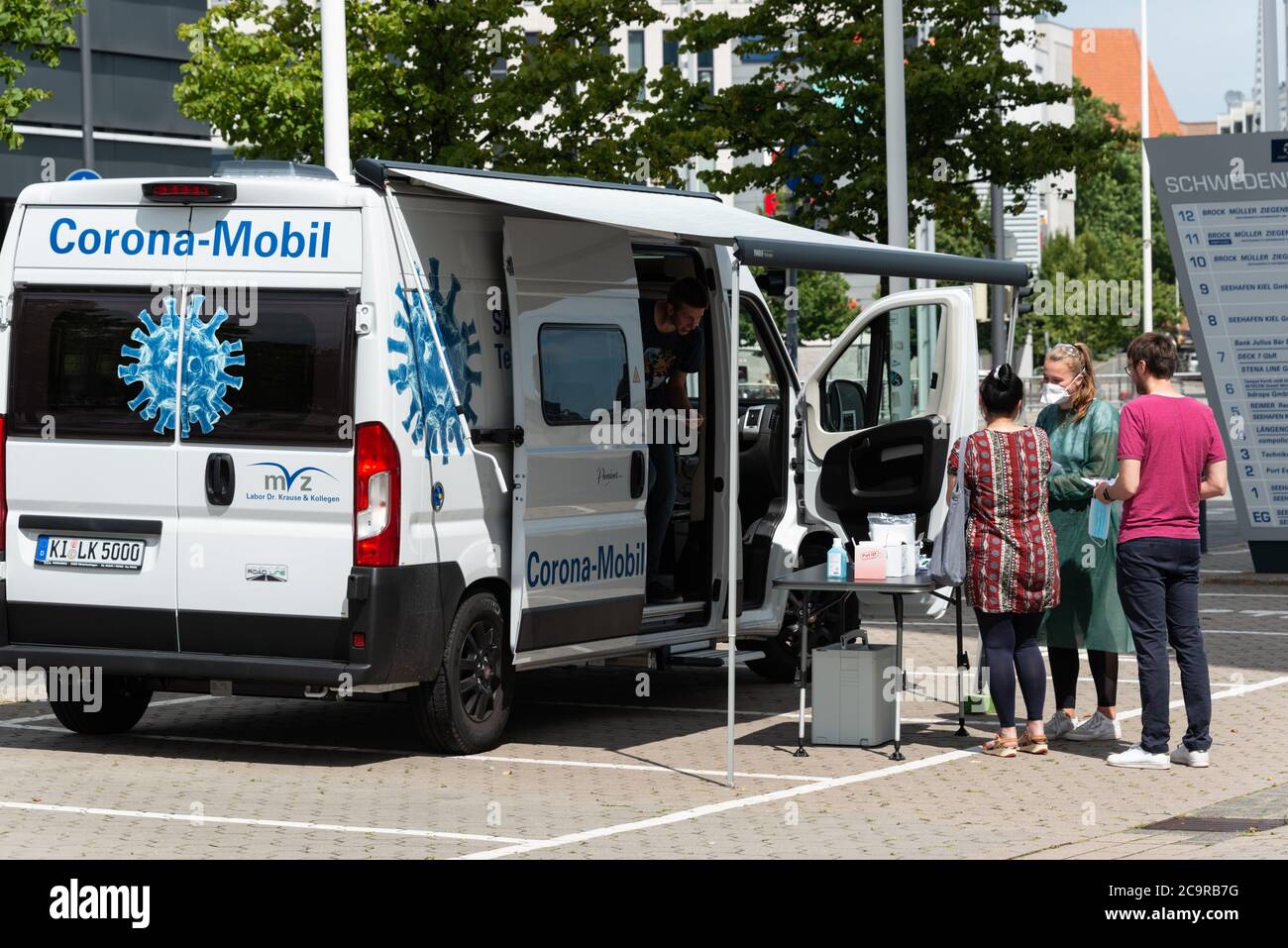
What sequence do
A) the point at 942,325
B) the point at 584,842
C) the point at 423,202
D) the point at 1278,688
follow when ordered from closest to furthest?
the point at 584,842, the point at 423,202, the point at 942,325, the point at 1278,688

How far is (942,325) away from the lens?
467 inches

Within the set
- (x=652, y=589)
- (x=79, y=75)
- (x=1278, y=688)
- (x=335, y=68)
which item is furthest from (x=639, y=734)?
(x=79, y=75)

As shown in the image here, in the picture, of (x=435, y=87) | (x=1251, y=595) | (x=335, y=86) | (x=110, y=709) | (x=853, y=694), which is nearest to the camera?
(x=853, y=694)

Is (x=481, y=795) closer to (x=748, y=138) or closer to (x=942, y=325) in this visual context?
(x=942, y=325)

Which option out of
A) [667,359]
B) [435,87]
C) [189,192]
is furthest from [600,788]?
[435,87]

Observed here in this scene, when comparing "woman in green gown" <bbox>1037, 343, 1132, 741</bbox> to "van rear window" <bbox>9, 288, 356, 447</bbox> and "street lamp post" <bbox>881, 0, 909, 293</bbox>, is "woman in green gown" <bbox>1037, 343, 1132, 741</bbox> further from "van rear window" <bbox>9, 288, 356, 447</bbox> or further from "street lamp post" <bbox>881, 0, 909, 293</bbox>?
"street lamp post" <bbox>881, 0, 909, 293</bbox>

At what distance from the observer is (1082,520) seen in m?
10.6

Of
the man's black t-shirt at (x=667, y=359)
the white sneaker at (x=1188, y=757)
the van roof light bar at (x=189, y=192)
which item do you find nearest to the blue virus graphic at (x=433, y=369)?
the van roof light bar at (x=189, y=192)

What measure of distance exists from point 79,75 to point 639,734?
965 inches

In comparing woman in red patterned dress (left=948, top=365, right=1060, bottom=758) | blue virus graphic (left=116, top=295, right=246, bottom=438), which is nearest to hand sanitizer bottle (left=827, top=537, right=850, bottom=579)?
woman in red patterned dress (left=948, top=365, right=1060, bottom=758)

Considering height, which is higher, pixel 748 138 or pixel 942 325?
pixel 748 138

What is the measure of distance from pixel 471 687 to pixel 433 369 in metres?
1.55

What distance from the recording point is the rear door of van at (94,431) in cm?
970

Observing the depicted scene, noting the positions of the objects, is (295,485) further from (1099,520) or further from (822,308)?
(822,308)
